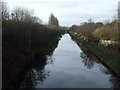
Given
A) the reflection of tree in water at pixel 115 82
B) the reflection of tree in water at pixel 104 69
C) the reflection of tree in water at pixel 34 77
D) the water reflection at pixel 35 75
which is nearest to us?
the reflection of tree in water at pixel 115 82

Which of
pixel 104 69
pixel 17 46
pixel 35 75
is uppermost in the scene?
pixel 17 46

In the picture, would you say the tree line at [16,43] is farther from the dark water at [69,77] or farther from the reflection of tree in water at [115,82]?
the reflection of tree in water at [115,82]

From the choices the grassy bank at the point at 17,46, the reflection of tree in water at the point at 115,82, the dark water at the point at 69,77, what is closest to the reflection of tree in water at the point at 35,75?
the dark water at the point at 69,77

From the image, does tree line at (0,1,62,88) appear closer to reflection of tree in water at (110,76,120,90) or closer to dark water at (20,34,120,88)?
dark water at (20,34,120,88)

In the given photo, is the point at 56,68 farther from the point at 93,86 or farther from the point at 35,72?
the point at 93,86

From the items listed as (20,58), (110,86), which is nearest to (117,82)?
(110,86)

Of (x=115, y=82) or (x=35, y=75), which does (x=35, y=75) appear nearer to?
(x=35, y=75)

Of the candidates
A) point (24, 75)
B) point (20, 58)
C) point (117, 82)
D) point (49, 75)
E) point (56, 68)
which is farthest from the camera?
point (56, 68)

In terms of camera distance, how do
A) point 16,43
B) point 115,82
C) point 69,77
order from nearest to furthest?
point 115,82 → point 69,77 → point 16,43

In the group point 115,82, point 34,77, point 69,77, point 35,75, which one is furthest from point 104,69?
point 34,77

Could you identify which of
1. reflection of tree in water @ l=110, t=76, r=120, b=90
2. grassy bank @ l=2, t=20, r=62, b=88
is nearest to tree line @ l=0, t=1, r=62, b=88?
grassy bank @ l=2, t=20, r=62, b=88

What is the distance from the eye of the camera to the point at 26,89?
1623 centimetres

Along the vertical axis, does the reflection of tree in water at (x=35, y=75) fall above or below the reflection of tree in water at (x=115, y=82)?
below

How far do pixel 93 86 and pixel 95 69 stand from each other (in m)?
6.73
